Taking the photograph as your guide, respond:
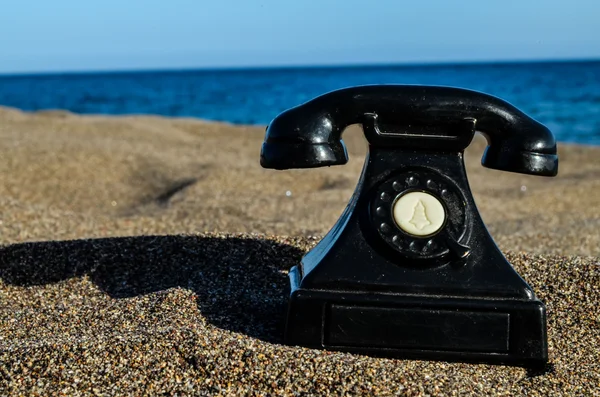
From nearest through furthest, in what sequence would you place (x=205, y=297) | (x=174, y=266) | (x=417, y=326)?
(x=417, y=326), (x=205, y=297), (x=174, y=266)

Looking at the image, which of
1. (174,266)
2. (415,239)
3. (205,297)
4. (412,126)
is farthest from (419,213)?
(174,266)

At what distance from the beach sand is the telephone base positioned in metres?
0.04

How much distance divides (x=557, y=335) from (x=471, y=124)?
699 mm

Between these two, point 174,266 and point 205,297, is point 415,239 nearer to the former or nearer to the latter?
point 205,297

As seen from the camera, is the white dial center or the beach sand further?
the white dial center

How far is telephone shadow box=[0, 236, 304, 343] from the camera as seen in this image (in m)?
2.33

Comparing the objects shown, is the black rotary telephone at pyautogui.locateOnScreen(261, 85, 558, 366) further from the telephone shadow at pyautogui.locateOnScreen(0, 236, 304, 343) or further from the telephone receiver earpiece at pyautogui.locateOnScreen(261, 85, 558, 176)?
the telephone shadow at pyautogui.locateOnScreen(0, 236, 304, 343)

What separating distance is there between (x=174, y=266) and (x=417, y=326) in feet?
3.38

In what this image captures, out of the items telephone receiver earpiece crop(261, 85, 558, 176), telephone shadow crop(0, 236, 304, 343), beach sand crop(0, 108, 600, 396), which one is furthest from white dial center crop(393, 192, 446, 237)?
telephone shadow crop(0, 236, 304, 343)

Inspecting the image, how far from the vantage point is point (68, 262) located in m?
2.70

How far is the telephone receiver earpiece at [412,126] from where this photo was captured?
6.38ft

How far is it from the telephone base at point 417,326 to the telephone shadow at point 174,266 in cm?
29

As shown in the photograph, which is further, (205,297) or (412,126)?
(205,297)

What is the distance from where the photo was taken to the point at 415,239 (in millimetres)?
1909
